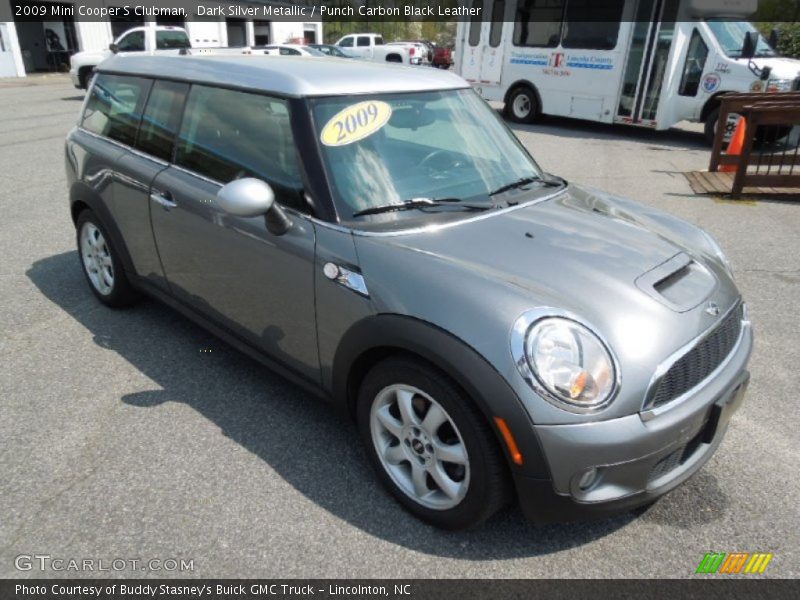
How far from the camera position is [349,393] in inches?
99.9

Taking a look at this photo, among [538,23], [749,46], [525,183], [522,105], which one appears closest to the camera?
[525,183]

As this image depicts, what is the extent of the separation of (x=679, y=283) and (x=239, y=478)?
6.78 ft

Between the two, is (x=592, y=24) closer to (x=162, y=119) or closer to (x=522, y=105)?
(x=522, y=105)

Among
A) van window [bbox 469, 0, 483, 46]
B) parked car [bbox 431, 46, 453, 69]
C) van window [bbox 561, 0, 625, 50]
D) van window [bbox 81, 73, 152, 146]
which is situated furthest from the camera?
parked car [bbox 431, 46, 453, 69]

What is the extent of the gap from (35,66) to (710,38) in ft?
93.9

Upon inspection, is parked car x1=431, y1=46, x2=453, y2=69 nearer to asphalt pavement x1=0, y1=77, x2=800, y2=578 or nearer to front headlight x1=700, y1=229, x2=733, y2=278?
asphalt pavement x1=0, y1=77, x2=800, y2=578

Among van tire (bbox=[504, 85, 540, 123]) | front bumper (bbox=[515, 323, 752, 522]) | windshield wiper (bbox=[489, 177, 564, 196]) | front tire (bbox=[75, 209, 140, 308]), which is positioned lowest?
van tire (bbox=[504, 85, 540, 123])

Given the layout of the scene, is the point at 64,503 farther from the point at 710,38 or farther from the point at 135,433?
the point at 710,38

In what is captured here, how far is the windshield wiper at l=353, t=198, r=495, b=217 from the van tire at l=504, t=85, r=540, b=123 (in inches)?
466

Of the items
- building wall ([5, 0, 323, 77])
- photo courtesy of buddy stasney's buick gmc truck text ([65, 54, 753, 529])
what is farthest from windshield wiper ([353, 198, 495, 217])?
building wall ([5, 0, 323, 77])

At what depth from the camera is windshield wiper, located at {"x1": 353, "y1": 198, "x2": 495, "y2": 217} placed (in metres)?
2.55

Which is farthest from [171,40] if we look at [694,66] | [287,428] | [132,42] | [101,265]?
[287,428]

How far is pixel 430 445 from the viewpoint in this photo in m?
2.29

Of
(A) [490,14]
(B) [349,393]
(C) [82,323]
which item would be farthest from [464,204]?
(A) [490,14]
